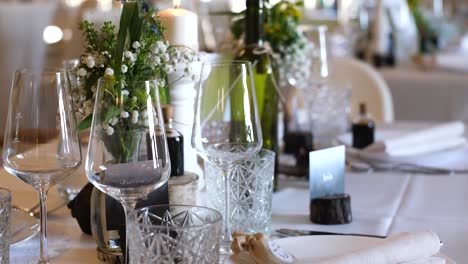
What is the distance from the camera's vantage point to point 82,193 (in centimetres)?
122

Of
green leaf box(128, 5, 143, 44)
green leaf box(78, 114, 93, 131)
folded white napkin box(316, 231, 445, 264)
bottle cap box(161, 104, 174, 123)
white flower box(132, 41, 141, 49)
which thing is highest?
green leaf box(128, 5, 143, 44)

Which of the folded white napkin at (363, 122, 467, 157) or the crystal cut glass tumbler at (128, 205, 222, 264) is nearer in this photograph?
the crystal cut glass tumbler at (128, 205, 222, 264)

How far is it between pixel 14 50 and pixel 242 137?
3.71 m

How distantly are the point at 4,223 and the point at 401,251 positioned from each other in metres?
0.47

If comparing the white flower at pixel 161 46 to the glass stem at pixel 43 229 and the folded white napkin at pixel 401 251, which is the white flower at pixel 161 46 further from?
the folded white napkin at pixel 401 251

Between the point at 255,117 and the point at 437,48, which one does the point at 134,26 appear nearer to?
the point at 255,117

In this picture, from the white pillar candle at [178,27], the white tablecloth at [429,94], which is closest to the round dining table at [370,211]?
the white pillar candle at [178,27]

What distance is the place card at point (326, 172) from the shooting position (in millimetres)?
1355

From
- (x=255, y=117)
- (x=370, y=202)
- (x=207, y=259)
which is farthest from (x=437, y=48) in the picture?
(x=207, y=259)

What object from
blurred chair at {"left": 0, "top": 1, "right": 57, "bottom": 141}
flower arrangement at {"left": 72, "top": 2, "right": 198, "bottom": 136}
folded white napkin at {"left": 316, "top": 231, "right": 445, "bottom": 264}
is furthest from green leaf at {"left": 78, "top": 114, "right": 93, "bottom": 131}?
blurred chair at {"left": 0, "top": 1, "right": 57, "bottom": 141}

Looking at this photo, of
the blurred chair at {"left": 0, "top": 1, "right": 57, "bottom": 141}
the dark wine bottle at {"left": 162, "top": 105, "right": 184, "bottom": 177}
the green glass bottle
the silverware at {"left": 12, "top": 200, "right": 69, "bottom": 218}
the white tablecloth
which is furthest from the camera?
the blurred chair at {"left": 0, "top": 1, "right": 57, "bottom": 141}

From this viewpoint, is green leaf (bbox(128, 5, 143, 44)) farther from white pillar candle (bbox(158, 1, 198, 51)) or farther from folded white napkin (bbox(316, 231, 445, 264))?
folded white napkin (bbox(316, 231, 445, 264))

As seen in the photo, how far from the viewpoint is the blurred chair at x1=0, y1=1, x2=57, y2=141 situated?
4.49 meters

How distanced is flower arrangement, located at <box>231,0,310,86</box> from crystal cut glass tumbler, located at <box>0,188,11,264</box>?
0.85 meters
